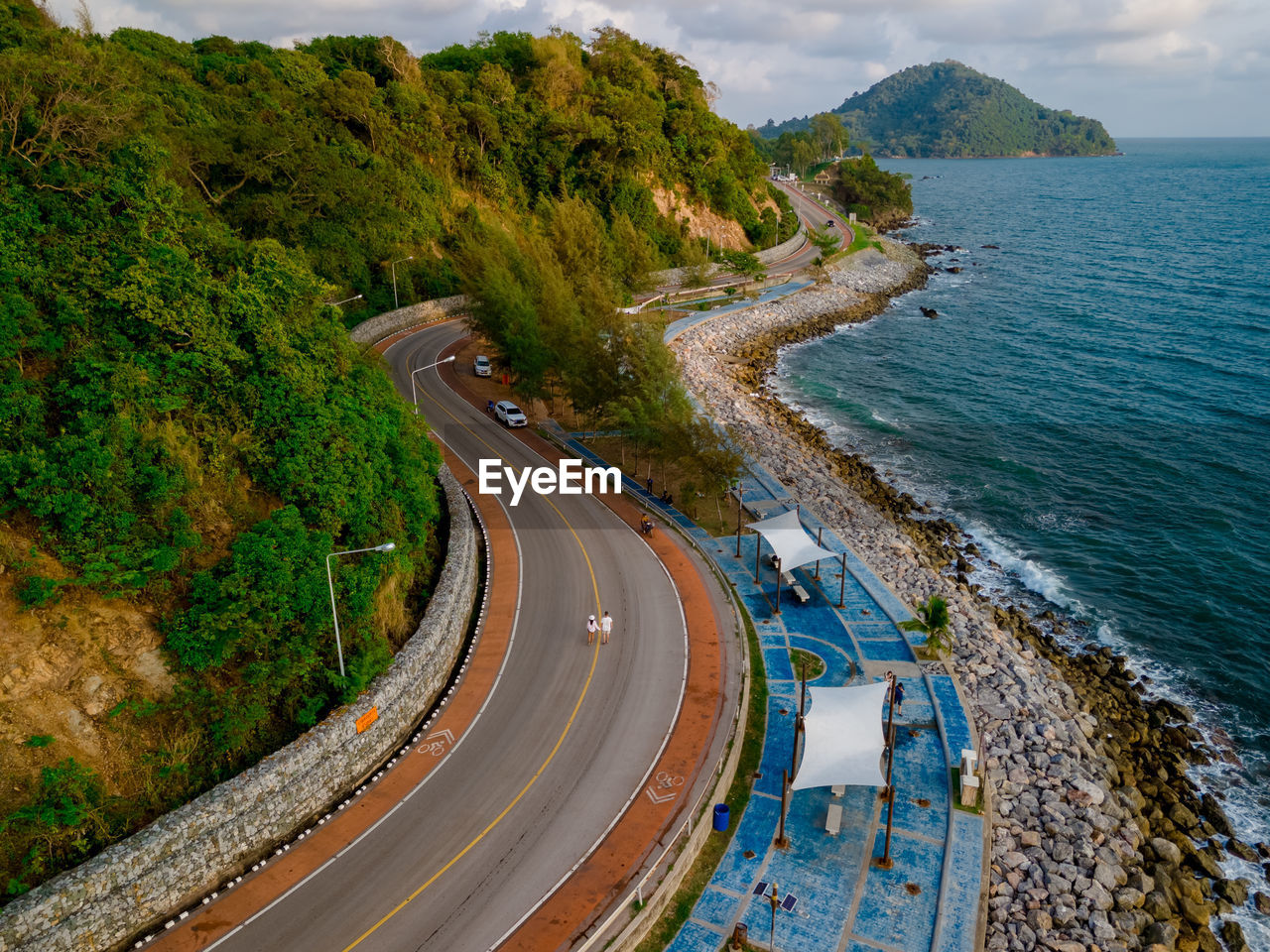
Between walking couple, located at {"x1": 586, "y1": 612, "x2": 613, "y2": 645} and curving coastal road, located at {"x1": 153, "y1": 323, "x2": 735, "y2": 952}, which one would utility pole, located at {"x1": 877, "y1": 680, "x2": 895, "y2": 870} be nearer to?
curving coastal road, located at {"x1": 153, "y1": 323, "x2": 735, "y2": 952}

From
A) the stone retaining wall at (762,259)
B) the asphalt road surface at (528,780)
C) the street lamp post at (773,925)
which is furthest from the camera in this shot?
the stone retaining wall at (762,259)

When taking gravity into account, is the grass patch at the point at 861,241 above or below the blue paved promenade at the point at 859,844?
above

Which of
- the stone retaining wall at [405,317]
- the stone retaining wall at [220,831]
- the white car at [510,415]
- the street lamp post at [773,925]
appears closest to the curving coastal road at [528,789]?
the stone retaining wall at [220,831]

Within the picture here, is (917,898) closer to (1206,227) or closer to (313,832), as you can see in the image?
(313,832)

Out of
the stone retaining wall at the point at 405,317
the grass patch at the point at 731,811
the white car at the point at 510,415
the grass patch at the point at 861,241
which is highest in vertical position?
the grass patch at the point at 861,241

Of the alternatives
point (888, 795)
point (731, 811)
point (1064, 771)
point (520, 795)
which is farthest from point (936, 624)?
point (520, 795)

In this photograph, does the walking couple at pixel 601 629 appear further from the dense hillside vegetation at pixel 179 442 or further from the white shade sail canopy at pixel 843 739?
the white shade sail canopy at pixel 843 739

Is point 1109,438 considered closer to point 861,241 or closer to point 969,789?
point 969,789
